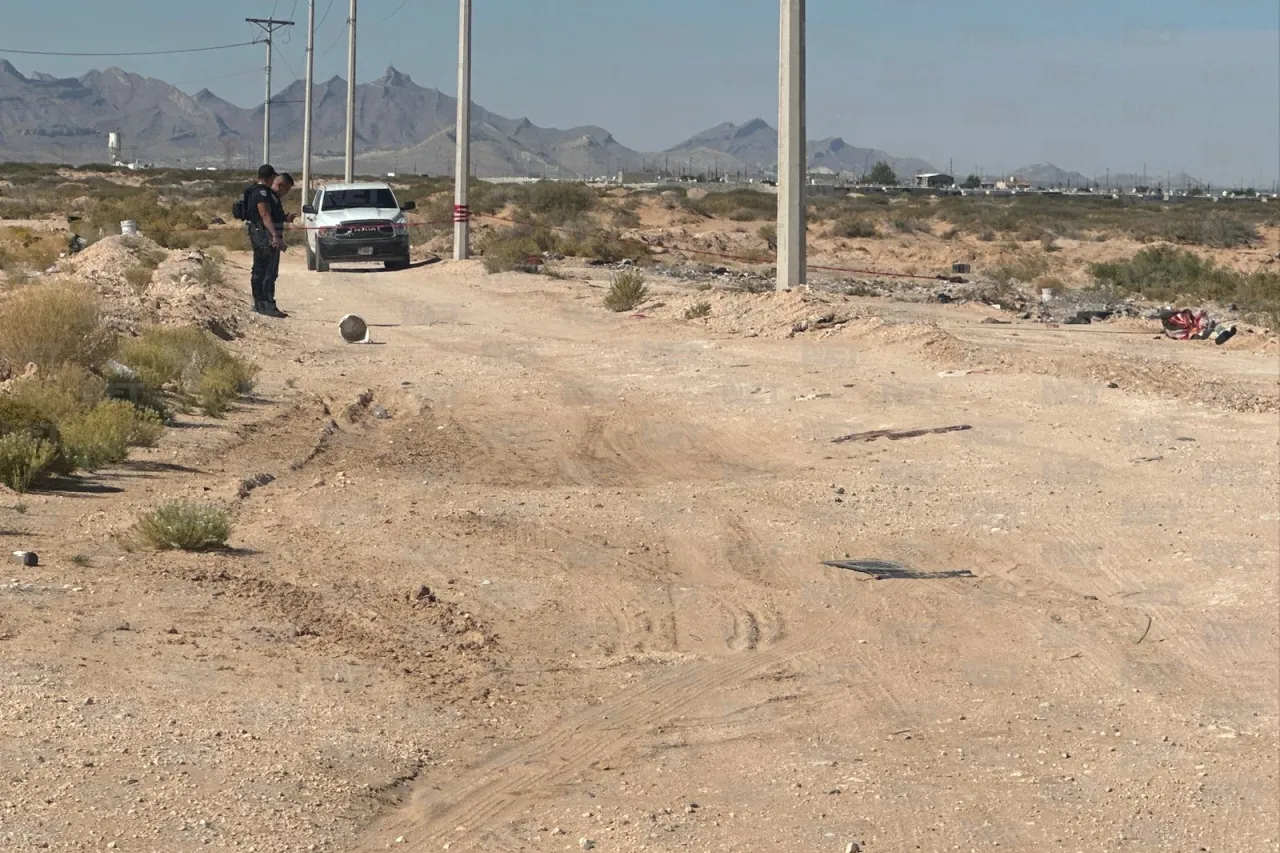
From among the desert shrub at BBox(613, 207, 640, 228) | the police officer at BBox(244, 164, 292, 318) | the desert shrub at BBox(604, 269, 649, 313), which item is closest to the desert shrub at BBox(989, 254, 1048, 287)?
the desert shrub at BBox(604, 269, 649, 313)

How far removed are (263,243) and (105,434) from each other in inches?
457

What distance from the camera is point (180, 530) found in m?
10.1

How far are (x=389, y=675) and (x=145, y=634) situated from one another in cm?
116

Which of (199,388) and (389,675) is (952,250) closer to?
(199,388)

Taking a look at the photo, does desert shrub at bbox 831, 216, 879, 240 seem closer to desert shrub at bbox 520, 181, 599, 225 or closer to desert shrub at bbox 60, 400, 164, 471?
desert shrub at bbox 520, 181, 599, 225

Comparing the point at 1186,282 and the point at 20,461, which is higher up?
the point at 1186,282

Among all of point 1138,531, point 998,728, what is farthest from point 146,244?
point 998,728

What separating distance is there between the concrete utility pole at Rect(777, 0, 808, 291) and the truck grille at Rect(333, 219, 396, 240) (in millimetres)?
13744

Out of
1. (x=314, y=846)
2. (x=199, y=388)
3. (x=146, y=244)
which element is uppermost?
(x=146, y=244)

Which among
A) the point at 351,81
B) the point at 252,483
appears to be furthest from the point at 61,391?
the point at 351,81

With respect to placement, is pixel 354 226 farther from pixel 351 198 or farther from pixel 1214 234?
pixel 1214 234

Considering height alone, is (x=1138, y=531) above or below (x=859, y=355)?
below

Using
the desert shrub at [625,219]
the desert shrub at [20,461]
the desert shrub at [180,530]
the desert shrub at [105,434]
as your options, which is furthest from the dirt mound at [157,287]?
the desert shrub at [625,219]

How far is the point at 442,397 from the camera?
17969mm
